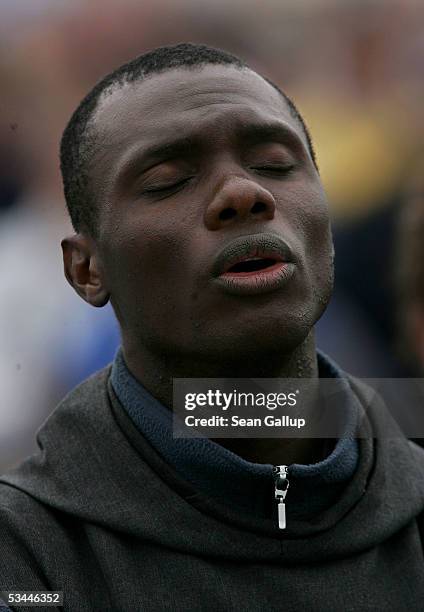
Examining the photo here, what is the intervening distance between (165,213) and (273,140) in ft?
1.02

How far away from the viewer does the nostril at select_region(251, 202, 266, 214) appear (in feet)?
5.96

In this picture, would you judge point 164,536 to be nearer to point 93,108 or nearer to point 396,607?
point 396,607

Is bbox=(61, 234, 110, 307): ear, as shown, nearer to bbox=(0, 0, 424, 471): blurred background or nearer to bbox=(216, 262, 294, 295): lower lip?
bbox=(216, 262, 294, 295): lower lip

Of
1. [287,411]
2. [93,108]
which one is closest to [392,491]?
[287,411]

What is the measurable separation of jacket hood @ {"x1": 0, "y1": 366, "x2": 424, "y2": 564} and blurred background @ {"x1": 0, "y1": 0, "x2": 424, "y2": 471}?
166cm

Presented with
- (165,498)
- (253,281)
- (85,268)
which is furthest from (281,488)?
(85,268)

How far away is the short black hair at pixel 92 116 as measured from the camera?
2.04 meters

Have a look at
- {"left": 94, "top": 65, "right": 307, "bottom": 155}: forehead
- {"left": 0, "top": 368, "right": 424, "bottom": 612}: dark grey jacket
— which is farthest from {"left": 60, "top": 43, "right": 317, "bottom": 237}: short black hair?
{"left": 0, "top": 368, "right": 424, "bottom": 612}: dark grey jacket

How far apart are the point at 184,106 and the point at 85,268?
18.3 inches

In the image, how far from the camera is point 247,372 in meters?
1.85

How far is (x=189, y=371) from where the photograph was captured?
74.2 inches

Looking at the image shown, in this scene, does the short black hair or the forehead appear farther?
the short black hair

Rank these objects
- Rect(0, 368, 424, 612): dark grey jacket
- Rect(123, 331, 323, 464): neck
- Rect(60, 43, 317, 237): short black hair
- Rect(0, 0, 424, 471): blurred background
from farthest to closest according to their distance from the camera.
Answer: Rect(0, 0, 424, 471): blurred background, Rect(60, 43, 317, 237): short black hair, Rect(123, 331, 323, 464): neck, Rect(0, 368, 424, 612): dark grey jacket

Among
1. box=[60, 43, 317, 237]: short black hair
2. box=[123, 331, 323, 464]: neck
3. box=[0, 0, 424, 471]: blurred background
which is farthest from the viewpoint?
box=[0, 0, 424, 471]: blurred background
